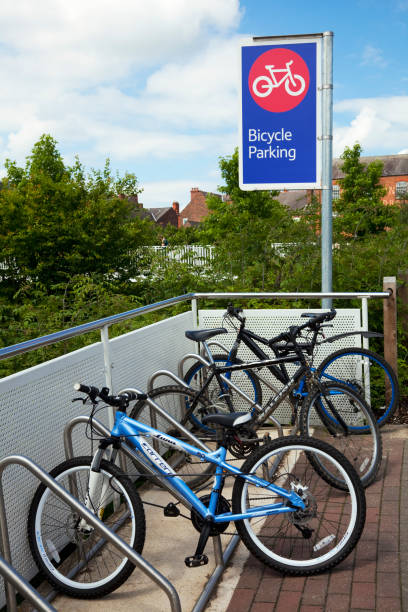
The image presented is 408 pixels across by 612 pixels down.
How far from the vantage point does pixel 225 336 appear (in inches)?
253

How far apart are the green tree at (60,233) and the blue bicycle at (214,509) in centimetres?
1480

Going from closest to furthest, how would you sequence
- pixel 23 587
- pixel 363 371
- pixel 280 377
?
pixel 23 587
pixel 280 377
pixel 363 371

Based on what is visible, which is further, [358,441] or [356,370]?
[356,370]

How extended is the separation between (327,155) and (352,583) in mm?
4367

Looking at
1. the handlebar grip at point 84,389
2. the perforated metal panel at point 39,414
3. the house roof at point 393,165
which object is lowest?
the perforated metal panel at point 39,414

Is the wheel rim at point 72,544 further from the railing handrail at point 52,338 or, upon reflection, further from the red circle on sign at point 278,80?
the red circle on sign at point 278,80

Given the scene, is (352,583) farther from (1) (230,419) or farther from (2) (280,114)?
(2) (280,114)

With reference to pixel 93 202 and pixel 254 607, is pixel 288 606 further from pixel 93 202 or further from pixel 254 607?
pixel 93 202

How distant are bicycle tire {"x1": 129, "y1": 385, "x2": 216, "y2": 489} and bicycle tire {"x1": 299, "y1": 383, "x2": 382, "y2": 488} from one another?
82 centimetres

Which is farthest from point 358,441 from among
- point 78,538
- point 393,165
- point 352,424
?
point 393,165

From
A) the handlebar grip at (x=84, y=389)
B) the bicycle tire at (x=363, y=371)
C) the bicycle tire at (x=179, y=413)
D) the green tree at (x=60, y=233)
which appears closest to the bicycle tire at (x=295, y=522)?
the bicycle tire at (x=179, y=413)

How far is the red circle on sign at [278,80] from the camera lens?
649cm

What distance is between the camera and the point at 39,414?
3537mm

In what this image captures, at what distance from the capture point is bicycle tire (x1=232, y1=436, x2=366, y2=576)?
3.35 metres
